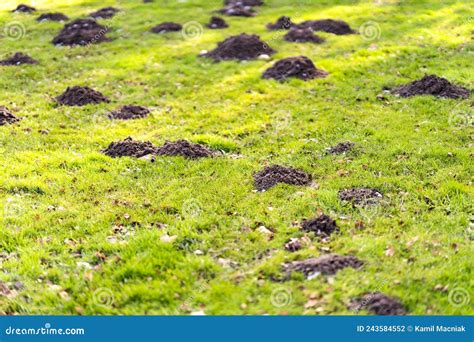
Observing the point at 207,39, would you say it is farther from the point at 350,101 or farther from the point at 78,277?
the point at 78,277

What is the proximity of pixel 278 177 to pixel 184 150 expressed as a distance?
3.38 meters

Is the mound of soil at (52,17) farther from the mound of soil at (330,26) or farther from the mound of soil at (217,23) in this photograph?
the mound of soil at (330,26)

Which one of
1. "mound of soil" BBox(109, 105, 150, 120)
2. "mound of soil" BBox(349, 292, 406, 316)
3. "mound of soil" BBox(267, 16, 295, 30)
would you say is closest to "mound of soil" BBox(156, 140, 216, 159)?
"mound of soil" BBox(109, 105, 150, 120)

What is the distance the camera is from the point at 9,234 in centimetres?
1117

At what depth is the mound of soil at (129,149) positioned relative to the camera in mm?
Answer: 15523

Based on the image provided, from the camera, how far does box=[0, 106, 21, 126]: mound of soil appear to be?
1822 centimetres

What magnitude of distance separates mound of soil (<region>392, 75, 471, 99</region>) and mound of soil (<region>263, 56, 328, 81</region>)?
380 cm

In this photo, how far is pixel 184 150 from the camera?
15398mm

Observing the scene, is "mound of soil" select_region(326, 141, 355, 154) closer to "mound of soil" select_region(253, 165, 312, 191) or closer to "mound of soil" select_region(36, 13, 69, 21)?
"mound of soil" select_region(253, 165, 312, 191)

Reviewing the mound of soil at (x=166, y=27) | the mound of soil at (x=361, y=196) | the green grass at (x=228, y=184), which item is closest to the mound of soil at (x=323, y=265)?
the green grass at (x=228, y=184)

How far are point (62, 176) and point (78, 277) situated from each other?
204 inches

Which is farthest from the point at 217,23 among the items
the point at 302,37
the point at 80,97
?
the point at 80,97
